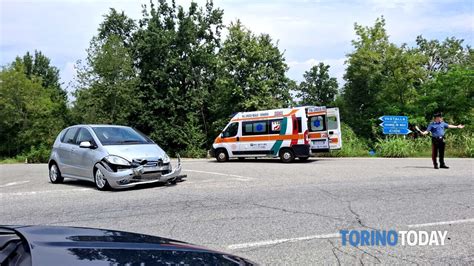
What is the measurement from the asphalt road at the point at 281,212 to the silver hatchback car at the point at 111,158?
0.34 meters

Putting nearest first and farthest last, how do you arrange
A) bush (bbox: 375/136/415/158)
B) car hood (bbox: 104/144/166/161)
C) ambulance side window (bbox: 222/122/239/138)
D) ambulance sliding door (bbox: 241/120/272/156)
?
car hood (bbox: 104/144/166/161), ambulance sliding door (bbox: 241/120/272/156), ambulance side window (bbox: 222/122/239/138), bush (bbox: 375/136/415/158)

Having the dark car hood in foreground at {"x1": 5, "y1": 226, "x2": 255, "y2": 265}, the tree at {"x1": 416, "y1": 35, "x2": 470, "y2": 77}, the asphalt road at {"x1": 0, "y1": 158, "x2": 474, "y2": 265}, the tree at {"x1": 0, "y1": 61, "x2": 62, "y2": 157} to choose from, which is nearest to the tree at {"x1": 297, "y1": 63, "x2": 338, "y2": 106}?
the tree at {"x1": 416, "y1": 35, "x2": 470, "y2": 77}

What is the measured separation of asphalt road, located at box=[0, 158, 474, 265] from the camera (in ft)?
A: 15.0

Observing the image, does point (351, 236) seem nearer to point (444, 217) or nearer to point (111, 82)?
point (444, 217)

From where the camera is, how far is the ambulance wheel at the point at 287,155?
17250 millimetres

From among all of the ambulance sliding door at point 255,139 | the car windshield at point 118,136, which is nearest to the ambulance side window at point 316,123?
the ambulance sliding door at point 255,139

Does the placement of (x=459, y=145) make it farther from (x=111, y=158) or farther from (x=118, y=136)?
(x=111, y=158)

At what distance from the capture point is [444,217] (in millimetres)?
5965

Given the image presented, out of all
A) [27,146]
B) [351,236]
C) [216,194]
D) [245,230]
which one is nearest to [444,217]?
[351,236]

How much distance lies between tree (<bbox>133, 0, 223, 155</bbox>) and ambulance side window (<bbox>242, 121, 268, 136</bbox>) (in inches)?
578

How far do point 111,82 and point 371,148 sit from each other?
74.2 ft

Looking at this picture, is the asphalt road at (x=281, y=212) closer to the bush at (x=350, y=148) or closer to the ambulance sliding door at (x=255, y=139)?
the ambulance sliding door at (x=255, y=139)

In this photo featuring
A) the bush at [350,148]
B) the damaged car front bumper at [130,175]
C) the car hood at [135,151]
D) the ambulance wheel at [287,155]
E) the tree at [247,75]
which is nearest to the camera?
the damaged car front bumper at [130,175]

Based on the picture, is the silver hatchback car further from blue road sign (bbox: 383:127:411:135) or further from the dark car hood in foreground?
blue road sign (bbox: 383:127:411:135)
